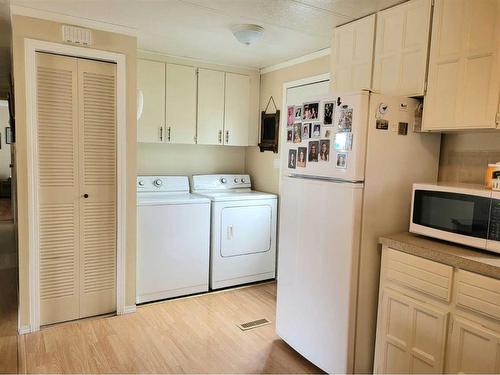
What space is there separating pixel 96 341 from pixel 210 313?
2.95 feet

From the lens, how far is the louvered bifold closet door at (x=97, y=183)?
9.04 feet

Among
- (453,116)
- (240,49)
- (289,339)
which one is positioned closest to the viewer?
(453,116)

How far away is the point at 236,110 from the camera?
3957 mm

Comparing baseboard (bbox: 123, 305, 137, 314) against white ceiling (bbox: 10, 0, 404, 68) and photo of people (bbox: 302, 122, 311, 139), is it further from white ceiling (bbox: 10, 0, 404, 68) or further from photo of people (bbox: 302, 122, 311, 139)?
white ceiling (bbox: 10, 0, 404, 68)

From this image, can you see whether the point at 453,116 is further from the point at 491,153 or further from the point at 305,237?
the point at 305,237

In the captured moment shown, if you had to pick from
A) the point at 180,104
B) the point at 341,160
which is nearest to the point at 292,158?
the point at 341,160

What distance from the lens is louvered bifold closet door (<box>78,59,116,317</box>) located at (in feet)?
9.04

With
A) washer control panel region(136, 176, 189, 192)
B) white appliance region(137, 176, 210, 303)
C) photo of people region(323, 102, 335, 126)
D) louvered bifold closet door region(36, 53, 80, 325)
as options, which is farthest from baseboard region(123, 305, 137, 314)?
photo of people region(323, 102, 335, 126)

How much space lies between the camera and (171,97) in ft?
11.7

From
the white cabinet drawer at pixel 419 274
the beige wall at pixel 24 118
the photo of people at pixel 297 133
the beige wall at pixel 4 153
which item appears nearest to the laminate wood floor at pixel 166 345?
the beige wall at pixel 24 118

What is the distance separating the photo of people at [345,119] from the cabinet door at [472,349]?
107cm

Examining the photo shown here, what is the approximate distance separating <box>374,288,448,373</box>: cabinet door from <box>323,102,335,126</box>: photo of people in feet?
3.26

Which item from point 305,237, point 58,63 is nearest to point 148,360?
point 305,237

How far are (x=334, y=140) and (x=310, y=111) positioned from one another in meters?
0.28
